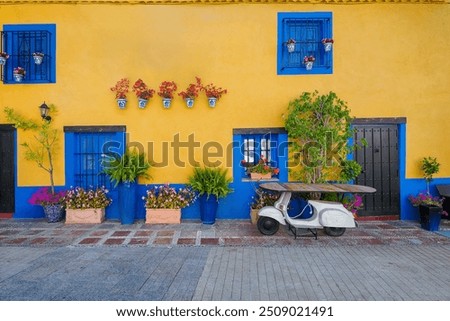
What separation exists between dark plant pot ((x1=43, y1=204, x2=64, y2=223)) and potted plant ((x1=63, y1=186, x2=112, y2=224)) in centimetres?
20

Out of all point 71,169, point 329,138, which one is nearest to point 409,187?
point 329,138

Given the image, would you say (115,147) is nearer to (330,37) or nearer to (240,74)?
(240,74)

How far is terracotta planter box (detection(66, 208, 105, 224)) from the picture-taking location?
7.98m

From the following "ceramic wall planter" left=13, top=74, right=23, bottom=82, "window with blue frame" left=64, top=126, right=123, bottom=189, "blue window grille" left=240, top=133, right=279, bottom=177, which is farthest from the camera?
"blue window grille" left=240, top=133, right=279, bottom=177

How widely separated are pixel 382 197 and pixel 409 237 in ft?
6.11

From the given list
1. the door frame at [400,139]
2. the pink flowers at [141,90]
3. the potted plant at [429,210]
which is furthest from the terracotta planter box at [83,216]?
the potted plant at [429,210]

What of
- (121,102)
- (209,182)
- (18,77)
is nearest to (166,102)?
(121,102)

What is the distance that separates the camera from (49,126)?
27.7ft

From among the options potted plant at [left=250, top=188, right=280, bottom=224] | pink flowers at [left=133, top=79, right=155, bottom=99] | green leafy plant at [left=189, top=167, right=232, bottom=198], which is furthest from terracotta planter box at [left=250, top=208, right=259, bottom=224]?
pink flowers at [left=133, top=79, right=155, bottom=99]

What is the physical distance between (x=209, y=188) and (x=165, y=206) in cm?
134

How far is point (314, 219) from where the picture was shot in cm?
669

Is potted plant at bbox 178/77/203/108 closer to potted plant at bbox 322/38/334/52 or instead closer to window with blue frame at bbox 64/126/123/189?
window with blue frame at bbox 64/126/123/189

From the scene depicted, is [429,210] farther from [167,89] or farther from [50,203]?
[50,203]
